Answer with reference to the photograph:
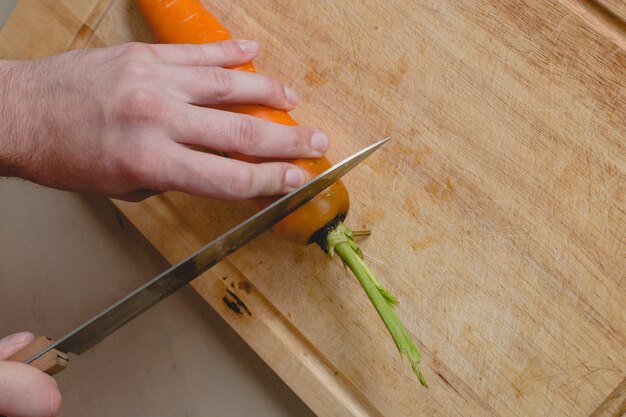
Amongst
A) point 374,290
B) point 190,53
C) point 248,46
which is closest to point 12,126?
point 190,53

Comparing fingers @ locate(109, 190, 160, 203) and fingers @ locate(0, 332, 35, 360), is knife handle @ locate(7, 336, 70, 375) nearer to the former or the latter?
fingers @ locate(0, 332, 35, 360)

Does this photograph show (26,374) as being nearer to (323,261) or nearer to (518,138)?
(323,261)

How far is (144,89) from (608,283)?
888 mm

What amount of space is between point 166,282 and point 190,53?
412mm

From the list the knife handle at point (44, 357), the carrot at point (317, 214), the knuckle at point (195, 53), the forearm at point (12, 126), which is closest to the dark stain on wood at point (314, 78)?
the carrot at point (317, 214)

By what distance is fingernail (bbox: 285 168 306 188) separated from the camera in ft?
3.51

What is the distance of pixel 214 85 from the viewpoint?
1086mm

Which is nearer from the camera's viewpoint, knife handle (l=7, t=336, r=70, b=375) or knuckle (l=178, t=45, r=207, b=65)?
knife handle (l=7, t=336, r=70, b=375)

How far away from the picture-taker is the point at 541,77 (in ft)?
3.76

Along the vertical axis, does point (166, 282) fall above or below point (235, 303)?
above

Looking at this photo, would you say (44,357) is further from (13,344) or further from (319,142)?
(319,142)

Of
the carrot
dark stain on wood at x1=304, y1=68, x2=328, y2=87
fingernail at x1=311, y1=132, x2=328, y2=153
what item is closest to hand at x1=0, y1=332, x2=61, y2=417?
the carrot

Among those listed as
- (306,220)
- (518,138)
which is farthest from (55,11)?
(518,138)

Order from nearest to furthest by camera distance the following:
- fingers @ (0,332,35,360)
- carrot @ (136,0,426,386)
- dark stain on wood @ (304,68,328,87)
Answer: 1. fingers @ (0,332,35,360)
2. carrot @ (136,0,426,386)
3. dark stain on wood @ (304,68,328,87)
